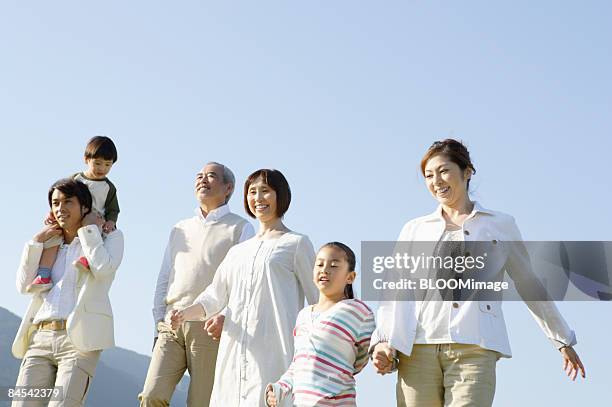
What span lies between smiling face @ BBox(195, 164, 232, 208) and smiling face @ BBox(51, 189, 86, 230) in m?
1.01

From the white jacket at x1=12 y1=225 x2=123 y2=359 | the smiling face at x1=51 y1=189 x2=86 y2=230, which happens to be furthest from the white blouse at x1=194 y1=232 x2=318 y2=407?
the smiling face at x1=51 y1=189 x2=86 y2=230

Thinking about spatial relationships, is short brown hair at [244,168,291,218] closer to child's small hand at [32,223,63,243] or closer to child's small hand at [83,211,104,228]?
child's small hand at [83,211,104,228]

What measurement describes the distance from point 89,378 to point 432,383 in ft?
9.68

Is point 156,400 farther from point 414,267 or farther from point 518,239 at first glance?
point 518,239

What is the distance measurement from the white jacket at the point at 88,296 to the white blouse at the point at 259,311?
0.97 m

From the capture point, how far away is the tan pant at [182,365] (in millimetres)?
6125

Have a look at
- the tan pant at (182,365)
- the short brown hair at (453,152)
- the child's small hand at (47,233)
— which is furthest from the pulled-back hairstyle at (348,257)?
the child's small hand at (47,233)

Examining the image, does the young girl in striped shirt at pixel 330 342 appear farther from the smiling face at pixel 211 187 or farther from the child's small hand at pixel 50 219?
the child's small hand at pixel 50 219

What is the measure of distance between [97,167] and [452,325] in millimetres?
3937

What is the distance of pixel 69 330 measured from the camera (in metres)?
6.11

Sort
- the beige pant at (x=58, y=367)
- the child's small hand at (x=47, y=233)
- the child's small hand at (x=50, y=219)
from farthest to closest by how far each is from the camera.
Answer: the child's small hand at (x=50, y=219) → the child's small hand at (x=47, y=233) → the beige pant at (x=58, y=367)

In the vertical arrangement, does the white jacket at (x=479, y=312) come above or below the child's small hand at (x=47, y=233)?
below

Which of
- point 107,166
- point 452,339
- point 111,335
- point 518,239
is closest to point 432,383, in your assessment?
point 452,339

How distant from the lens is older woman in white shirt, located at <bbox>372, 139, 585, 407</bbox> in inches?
174
